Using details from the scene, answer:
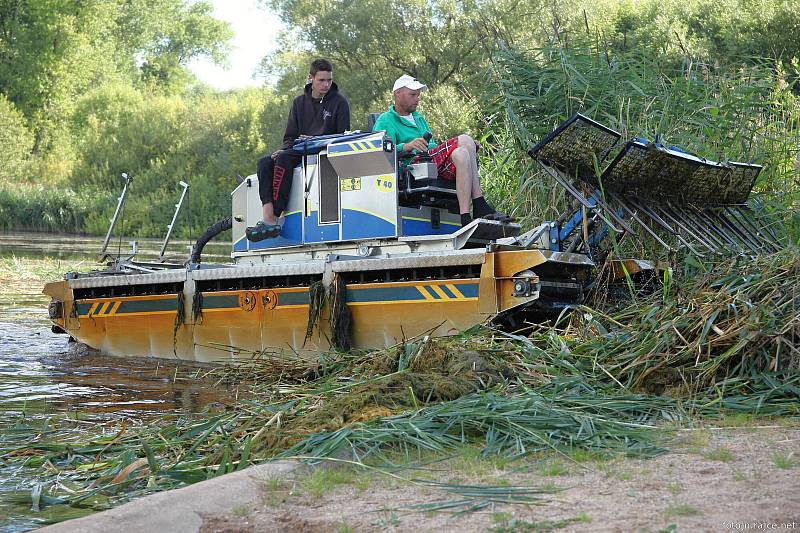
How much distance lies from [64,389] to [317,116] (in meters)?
3.47

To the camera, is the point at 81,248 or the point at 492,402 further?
the point at 81,248

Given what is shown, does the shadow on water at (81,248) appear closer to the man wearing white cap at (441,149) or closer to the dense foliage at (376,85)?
the dense foliage at (376,85)

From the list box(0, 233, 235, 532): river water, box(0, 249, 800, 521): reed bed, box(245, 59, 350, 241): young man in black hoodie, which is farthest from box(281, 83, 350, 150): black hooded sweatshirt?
box(0, 249, 800, 521): reed bed

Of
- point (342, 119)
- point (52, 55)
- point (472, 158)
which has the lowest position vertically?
point (472, 158)

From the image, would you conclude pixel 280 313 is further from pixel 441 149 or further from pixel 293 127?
pixel 441 149

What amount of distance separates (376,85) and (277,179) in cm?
2561

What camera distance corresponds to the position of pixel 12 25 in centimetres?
5581

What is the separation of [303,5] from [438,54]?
21.4 ft

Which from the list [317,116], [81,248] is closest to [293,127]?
[317,116]

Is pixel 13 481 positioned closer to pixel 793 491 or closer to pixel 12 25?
pixel 793 491

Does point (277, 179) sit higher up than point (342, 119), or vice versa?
point (342, 119)

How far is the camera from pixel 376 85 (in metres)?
34.9

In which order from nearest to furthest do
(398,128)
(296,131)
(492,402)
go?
1. (492,402)
2. (398,128)
3. (296,131)

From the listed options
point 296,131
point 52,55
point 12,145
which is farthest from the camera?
point 52,55
